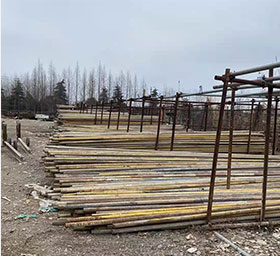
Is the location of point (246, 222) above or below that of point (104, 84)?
below

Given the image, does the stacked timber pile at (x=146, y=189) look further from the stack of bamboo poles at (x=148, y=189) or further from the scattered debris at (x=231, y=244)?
the scattered debris at (x=231, y=244)

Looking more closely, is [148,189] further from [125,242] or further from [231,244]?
[231,244]

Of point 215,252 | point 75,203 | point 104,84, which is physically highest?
point 104,84

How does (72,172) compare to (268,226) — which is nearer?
(268,226)

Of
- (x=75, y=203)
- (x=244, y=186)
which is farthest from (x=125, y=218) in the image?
(x=244, y=186)

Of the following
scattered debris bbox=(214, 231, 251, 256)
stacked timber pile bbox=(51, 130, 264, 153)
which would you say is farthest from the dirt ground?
stacked timber pile bbox=(51, 130, 264, 153)

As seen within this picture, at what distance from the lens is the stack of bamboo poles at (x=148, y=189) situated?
3.44m

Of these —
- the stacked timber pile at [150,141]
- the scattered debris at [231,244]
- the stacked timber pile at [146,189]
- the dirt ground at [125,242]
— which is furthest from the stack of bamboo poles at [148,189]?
the stacked timber pile at [150,141]

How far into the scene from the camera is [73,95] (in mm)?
43719

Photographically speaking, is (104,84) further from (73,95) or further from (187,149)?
(187,149)

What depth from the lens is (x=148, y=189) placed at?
14.0 ft

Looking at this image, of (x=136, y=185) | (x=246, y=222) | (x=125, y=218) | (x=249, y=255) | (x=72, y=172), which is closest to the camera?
(x=249, y=255)

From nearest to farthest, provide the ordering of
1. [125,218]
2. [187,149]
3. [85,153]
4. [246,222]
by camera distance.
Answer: [125,218]
[246,222]
[85,153]
[187,149]

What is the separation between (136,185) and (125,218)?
1031 mm
